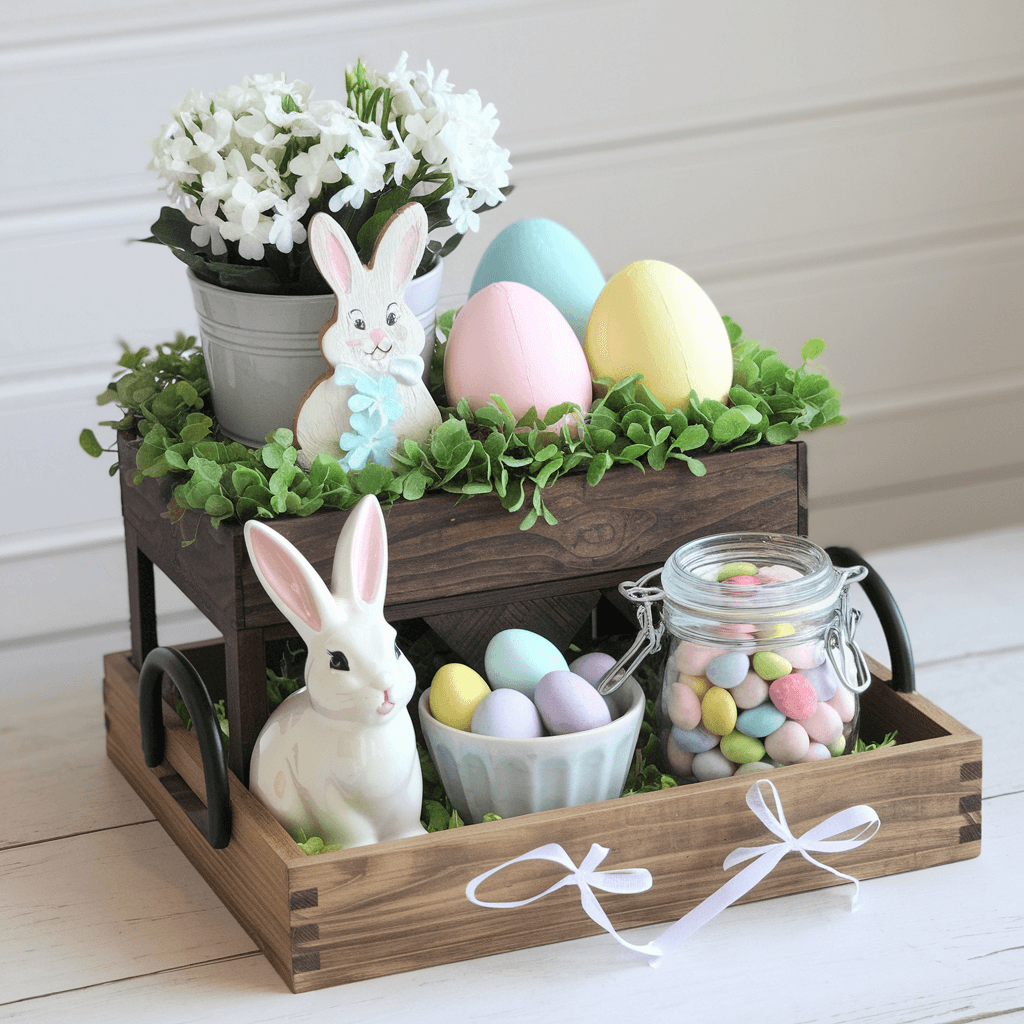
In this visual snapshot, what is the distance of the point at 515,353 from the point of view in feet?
2.93

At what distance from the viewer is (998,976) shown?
0.80 metres

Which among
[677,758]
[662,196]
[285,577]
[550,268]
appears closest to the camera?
[285,577]

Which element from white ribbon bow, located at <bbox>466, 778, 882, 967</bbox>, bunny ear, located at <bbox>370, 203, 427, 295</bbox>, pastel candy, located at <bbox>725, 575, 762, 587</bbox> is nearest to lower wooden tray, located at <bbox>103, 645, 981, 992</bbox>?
white ribbon bow, located at <bbox>466, 778, 882, 967</bbox>

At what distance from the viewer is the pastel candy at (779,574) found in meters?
0.88

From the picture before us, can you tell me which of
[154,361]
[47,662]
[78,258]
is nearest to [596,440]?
[154,361]

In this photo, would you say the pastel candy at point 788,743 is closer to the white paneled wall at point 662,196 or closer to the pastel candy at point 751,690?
the pastel candy at point 751,690

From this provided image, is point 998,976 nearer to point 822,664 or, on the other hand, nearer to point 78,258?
point 822,664

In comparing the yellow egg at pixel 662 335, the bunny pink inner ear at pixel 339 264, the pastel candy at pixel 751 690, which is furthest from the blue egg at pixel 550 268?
the pastel candy at pixel 751 690

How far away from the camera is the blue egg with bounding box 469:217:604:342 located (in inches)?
39.7

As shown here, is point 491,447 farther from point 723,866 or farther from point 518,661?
point 723,866

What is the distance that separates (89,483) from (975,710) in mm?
925

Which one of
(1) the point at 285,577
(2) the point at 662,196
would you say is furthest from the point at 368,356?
(2) the point at 662,196

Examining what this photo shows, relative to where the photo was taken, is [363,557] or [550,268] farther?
[550,268]

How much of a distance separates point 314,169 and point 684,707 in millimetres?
396
